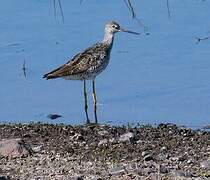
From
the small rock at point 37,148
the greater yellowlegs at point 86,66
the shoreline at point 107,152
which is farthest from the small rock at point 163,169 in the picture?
the greater yellowlegs at point 86,66

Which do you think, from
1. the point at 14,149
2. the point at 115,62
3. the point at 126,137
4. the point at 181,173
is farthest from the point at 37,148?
the point at 115,62

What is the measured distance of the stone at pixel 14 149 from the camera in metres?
10.2

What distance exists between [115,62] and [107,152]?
4493 millimetres

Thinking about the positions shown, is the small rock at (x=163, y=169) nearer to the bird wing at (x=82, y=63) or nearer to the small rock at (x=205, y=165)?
the small rock at (x=205, y=165)

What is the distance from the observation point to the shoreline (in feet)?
31.2

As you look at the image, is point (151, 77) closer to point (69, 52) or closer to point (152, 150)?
point (69, 52)

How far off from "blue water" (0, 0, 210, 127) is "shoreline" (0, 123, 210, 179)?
1.00 meters

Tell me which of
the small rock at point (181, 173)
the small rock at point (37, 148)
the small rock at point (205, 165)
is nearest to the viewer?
the small rock at point (181, 173)

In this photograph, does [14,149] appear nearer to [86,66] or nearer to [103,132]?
[103,132]

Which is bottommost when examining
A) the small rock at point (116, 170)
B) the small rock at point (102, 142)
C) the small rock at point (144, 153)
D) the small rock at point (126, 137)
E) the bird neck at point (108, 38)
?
the small rock at point (126, 137)

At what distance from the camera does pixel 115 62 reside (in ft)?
49.4

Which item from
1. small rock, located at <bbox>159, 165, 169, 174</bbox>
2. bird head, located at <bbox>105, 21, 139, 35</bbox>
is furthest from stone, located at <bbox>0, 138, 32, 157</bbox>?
bird head, located at <bbox>105, 21, 139, 35</bbox>

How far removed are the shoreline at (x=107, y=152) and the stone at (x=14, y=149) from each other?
5cm

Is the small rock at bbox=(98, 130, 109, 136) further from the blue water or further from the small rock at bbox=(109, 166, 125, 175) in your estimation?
the small rock at bbox=(109, 166, 125, 175)
